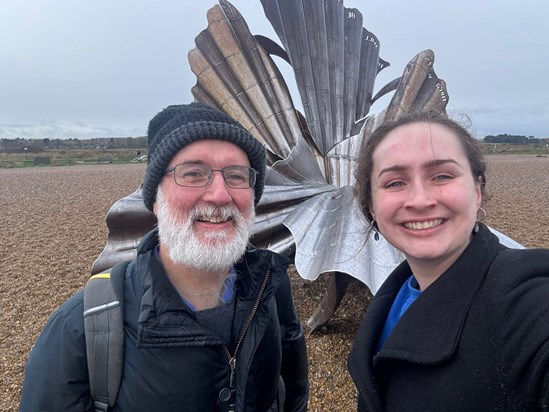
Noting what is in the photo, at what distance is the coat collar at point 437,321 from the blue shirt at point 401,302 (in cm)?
15

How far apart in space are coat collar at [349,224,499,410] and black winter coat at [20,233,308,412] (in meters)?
0.42

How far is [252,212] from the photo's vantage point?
1.93 m

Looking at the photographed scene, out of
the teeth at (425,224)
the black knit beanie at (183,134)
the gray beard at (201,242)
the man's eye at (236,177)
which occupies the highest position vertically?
the black knit beanie at (183,134)

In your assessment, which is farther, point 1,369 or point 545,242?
point 545,242

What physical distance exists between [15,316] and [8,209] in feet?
34.5

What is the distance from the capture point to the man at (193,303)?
146cm

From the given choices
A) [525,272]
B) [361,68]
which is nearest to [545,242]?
[361,68]

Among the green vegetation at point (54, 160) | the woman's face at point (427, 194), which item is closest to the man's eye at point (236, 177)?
the woman's face at point (427, 194)

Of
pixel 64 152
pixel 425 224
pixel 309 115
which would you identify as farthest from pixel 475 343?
pixel 64 152

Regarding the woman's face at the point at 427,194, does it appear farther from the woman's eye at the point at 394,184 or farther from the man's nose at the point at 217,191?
the man's nose at the point at 217,191

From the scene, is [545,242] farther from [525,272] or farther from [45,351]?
[45,351]

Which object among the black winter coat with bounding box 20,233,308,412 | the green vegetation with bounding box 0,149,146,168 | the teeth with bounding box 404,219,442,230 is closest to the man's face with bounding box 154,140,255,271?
the black winter coat with bounding box 20,233,308,412

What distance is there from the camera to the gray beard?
1.71 m

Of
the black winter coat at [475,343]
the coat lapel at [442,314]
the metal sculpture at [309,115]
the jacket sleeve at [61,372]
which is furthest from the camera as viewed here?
the metal sculpture at [309,115]
